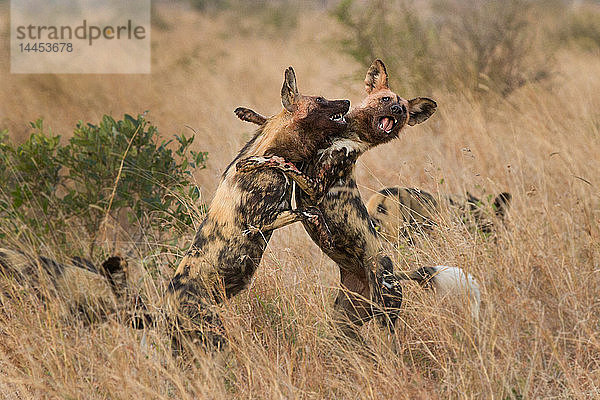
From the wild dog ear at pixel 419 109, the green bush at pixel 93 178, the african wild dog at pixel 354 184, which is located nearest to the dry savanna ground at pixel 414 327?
the african wild dog at pixel 354 184

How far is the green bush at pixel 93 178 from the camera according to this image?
4.96m

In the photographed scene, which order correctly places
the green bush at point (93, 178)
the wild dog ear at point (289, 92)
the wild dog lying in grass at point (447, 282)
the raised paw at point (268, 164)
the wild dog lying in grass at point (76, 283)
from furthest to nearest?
the green bush at point (93, 178) → the wild dog lying in grass at point (76, 283) → the wild dog lying in grass at point (447, 282) → the wild dog ear at point (289, 92) → the raised paw at point (268, 164)

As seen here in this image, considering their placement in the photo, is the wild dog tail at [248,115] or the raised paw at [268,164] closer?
the raised paw at [268,164]

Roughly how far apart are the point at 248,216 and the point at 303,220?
9.2 inches

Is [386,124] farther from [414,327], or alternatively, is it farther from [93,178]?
[93,178]

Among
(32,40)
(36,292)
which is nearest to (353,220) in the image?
(36,292)

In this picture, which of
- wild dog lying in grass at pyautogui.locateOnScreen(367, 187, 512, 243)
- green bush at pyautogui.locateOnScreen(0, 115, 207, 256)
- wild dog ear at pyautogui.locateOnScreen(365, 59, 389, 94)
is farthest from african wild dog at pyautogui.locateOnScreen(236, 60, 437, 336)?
green bush at pyautogui.locateOnScreen(0, 115, 207, 256)

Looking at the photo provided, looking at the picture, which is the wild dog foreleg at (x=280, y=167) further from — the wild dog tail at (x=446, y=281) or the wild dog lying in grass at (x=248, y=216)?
the wild dog tail at (x=446, y=281)

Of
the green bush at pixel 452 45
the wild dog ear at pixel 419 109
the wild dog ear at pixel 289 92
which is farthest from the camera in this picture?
the green bush at pixel 452 45

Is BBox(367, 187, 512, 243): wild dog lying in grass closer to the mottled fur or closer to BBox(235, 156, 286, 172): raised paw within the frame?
BBox(235, 156, 286, 172): raised paw

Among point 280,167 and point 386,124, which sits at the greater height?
point 386,124

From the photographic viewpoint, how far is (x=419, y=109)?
306cm

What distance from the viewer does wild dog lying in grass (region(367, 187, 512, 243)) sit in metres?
4.12

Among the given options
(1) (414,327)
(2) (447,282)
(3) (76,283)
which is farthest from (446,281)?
(3) (76,283)
